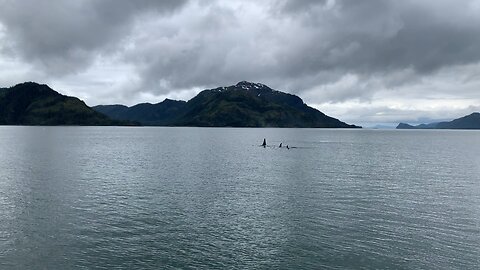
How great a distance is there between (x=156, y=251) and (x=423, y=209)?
4275 cm

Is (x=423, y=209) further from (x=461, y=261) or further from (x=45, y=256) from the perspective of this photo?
(x=45, y=256)

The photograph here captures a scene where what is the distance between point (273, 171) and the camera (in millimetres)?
103250

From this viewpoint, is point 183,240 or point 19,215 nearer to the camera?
point 183,240

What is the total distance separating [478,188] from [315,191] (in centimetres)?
3673

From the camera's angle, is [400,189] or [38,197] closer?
[38,197]

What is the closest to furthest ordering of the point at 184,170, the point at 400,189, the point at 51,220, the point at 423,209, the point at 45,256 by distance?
the point at 45,256, the point at 51,220, the point at 423,209, the point at 400,189, the point at 184,170

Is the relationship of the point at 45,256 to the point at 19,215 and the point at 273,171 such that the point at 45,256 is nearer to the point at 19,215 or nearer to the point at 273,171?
the point at 19,215

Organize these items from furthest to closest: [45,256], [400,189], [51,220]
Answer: [400,189]
[51,220]
[45,256]

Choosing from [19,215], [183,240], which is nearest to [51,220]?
[19,215]

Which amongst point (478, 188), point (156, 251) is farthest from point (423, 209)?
point (156, 251)

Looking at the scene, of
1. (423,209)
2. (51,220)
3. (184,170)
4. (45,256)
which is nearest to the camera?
(45,256)

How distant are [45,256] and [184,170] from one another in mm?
64458

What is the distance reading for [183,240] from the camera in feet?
137

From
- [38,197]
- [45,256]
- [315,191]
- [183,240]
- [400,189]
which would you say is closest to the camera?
[45,256]
